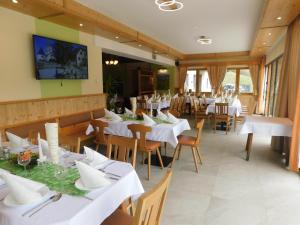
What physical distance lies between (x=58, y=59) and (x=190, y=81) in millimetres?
7867

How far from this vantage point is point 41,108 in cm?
391

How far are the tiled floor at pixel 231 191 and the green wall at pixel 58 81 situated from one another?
7.49 feet

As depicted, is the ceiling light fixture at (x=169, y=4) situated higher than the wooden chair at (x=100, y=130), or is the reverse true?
the ceiling light fixture at (x=169, y=4)

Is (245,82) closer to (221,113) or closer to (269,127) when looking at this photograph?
(221,113)

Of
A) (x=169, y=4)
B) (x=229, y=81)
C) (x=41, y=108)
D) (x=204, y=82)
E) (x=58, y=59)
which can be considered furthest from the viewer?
(x=204, y=82)

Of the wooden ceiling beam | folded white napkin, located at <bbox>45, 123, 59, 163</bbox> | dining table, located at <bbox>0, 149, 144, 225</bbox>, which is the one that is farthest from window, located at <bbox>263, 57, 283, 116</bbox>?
folded white napkin, located at <bbox>45, 123, 59, 163</bbox>

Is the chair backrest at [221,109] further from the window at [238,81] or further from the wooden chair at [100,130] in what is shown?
the window at [238,81]

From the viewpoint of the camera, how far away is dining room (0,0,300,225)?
139cm

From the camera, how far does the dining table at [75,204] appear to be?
3.64 feet

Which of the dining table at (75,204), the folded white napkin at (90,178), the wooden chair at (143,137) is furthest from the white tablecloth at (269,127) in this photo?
the folded white napkin at (90,178)

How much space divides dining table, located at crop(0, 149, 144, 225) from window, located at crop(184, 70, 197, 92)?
9.61 meters

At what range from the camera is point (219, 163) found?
3.80 m

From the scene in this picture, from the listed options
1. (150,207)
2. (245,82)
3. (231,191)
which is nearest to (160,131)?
(231,191)

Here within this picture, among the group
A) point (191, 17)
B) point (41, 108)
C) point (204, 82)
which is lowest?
point (41, 108)
